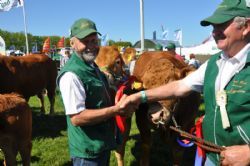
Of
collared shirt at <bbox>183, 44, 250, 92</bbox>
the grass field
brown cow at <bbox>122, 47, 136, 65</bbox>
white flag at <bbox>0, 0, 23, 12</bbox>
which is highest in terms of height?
white flag at <bbox>0, 0, 23, 12</bbox>

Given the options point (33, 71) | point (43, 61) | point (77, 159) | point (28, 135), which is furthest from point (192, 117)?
point (43, 61)

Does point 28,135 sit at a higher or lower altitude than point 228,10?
lower

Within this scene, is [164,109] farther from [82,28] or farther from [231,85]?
[231,85]

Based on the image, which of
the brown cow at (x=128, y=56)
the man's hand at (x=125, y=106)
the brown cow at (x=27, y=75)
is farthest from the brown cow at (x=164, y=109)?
the brown cow at (x=128, y=56)

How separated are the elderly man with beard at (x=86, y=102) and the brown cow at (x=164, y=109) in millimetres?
1052

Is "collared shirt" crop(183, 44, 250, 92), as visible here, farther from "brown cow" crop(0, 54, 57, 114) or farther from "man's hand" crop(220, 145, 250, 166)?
"brown cow" crop(0, 54, 57, 114)

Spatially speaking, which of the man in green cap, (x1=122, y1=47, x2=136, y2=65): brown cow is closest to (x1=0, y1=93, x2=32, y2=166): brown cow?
the man in green cap

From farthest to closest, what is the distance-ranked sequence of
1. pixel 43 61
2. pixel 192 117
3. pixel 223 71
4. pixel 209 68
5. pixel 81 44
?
pixel 43 61 < pixel 192 117 < pixel 81 44 < pixel 209 68 < pixel 223 71

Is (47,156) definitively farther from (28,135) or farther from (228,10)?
(228,10)

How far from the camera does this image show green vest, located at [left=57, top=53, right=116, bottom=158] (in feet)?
8.47

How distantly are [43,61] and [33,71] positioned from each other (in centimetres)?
91

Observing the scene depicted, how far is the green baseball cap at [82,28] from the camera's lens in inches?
103

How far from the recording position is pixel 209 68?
7.57ft

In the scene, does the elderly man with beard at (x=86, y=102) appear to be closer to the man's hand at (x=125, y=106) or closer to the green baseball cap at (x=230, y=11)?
the man's hand at (x=125, y=106)
